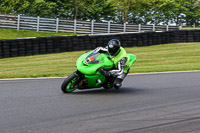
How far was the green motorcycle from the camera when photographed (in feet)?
27.0

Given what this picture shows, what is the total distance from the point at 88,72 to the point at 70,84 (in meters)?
0.58

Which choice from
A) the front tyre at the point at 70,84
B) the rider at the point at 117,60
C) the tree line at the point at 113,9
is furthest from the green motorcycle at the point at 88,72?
the tree line at the point at 113,9

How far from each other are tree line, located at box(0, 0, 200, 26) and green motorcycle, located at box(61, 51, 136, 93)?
35.6 meters

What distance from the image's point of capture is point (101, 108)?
6902 mm

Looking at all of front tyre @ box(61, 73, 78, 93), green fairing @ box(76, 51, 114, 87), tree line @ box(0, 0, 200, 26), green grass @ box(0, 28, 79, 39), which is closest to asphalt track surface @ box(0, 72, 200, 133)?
front tyre @ box(61, 73, 78, 93)

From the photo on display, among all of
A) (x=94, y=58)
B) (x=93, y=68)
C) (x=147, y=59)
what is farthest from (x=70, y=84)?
(x=147, y=59)

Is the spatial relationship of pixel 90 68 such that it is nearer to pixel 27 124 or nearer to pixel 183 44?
pixel 27 124

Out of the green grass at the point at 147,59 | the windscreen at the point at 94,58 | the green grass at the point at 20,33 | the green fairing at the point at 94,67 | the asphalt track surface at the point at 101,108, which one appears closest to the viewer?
the asphalt track surface at the point at 101,108

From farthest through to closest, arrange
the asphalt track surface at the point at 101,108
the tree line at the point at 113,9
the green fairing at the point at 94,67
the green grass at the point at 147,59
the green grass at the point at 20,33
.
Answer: the tree line at the point at 113,9, the green grass at the point at 20,33, the green grass at the point at 147,59, the green fairing at the point at 94,67, the asphalt track surface at the point at 101,108

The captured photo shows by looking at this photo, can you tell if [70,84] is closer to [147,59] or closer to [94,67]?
[94,67]

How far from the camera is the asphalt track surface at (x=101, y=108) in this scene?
5461 mm

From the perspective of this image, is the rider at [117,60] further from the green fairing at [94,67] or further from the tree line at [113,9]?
the tree line at [113,9]

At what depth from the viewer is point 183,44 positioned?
26406 mm

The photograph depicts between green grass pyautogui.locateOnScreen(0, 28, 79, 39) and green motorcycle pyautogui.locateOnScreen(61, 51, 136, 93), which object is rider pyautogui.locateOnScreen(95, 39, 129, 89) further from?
green grass pyautogui.locateOnScreen(0, 28, 79, 39)
